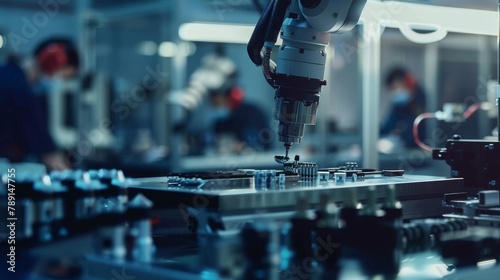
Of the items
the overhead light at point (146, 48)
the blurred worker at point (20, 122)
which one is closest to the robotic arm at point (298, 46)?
the blurred worker at point (20, 122)

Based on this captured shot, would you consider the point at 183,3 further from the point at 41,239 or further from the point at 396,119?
the point at 41,239

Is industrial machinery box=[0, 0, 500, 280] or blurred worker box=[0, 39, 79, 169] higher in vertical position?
blurred worker box=[0, 39, 79, 169]

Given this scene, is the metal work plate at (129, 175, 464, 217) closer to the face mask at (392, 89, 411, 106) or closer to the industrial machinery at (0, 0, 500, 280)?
the industrial machinery at (0, 0, 500, 280)

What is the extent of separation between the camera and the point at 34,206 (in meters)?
1.18

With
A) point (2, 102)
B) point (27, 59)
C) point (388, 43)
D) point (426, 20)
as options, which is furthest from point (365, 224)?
Answer: point (388, 43)

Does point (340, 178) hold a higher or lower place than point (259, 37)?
lower

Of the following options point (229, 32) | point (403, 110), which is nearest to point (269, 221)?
point (229, 32)

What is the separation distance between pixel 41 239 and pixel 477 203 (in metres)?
0.90

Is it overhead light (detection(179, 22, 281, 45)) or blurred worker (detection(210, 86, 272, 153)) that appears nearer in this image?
overhead light (detection(179, 22, 281, 45))

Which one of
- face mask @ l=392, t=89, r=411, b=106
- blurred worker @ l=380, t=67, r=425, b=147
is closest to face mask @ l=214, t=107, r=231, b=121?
blurred worker @ l=380, t=67, r=425, b=147

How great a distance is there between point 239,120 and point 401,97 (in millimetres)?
1813

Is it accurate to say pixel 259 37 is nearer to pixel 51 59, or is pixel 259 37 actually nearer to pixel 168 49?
pixel 51 59

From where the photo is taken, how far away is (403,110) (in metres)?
6.45

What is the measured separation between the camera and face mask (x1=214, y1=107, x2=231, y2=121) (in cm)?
576
